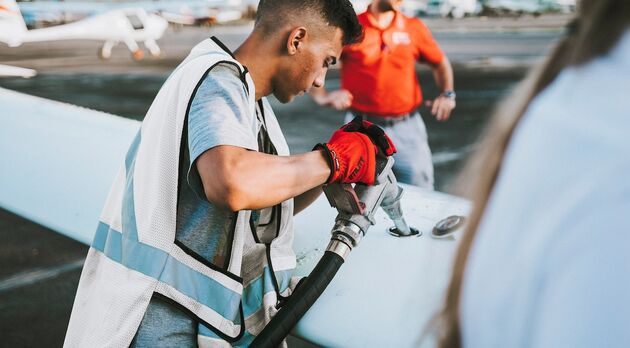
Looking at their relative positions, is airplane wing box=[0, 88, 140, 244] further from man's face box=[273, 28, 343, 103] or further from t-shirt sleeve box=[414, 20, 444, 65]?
t-shirt sleeve box=[414, 20, 444, 65]

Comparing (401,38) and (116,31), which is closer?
(401,38)

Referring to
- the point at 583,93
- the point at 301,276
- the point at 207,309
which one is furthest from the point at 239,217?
the point at 583,93

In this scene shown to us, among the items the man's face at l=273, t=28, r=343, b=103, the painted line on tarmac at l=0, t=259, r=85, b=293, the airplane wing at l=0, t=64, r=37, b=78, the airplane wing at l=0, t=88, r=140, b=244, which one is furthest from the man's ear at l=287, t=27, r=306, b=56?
the airplane wing at l=0, t=64, r=37, b=78

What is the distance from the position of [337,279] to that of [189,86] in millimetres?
707

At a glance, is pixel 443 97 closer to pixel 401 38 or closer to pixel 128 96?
pixel 401 38

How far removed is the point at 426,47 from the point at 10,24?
1367cm

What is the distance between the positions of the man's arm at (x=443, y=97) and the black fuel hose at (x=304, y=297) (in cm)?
236

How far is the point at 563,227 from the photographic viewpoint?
488mm

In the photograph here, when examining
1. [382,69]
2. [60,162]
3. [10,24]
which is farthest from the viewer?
[10,24]

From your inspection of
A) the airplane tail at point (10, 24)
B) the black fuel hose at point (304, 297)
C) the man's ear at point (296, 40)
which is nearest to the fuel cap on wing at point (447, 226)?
the black fuel hose at point (304, 297)

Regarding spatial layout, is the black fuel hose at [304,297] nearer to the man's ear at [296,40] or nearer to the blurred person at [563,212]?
the man's ear at [296,40]

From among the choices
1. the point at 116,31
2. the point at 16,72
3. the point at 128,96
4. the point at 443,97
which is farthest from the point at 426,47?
the point at 116,31

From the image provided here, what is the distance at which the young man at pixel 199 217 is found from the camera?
4.64 feet

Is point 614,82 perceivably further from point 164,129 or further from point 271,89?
point 271,89
